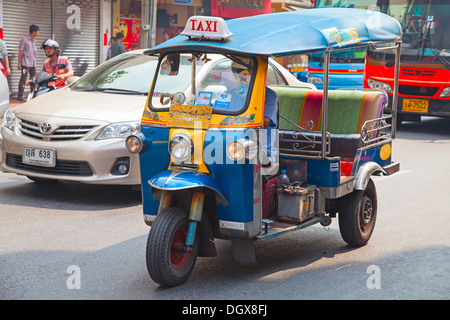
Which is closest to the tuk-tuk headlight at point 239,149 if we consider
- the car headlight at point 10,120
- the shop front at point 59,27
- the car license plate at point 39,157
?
the car license plate at point 39,157

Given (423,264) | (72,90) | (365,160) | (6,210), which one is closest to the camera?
(423,264)

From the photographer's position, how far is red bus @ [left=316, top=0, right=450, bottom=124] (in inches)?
533

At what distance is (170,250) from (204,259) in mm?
838

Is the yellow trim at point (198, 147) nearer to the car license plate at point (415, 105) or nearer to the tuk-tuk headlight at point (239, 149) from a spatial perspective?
the tuk-tuk headlight at point (239, 149)

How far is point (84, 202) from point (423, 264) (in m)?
3.68

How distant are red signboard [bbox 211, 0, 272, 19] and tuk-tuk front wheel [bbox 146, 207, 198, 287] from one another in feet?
64.6

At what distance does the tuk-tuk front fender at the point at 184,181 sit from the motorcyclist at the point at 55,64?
606 cm

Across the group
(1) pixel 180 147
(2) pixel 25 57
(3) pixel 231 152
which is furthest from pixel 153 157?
(2) pixel 25 57

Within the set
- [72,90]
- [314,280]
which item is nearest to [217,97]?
[314,280]

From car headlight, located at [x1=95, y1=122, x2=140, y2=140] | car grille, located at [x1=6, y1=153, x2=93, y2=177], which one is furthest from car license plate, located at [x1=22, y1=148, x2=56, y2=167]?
car headlight, located at [x1=95, y1=122, x2=140, y2=140]

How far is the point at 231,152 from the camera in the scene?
4828 millimetres

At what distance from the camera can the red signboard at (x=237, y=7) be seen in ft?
80.7
